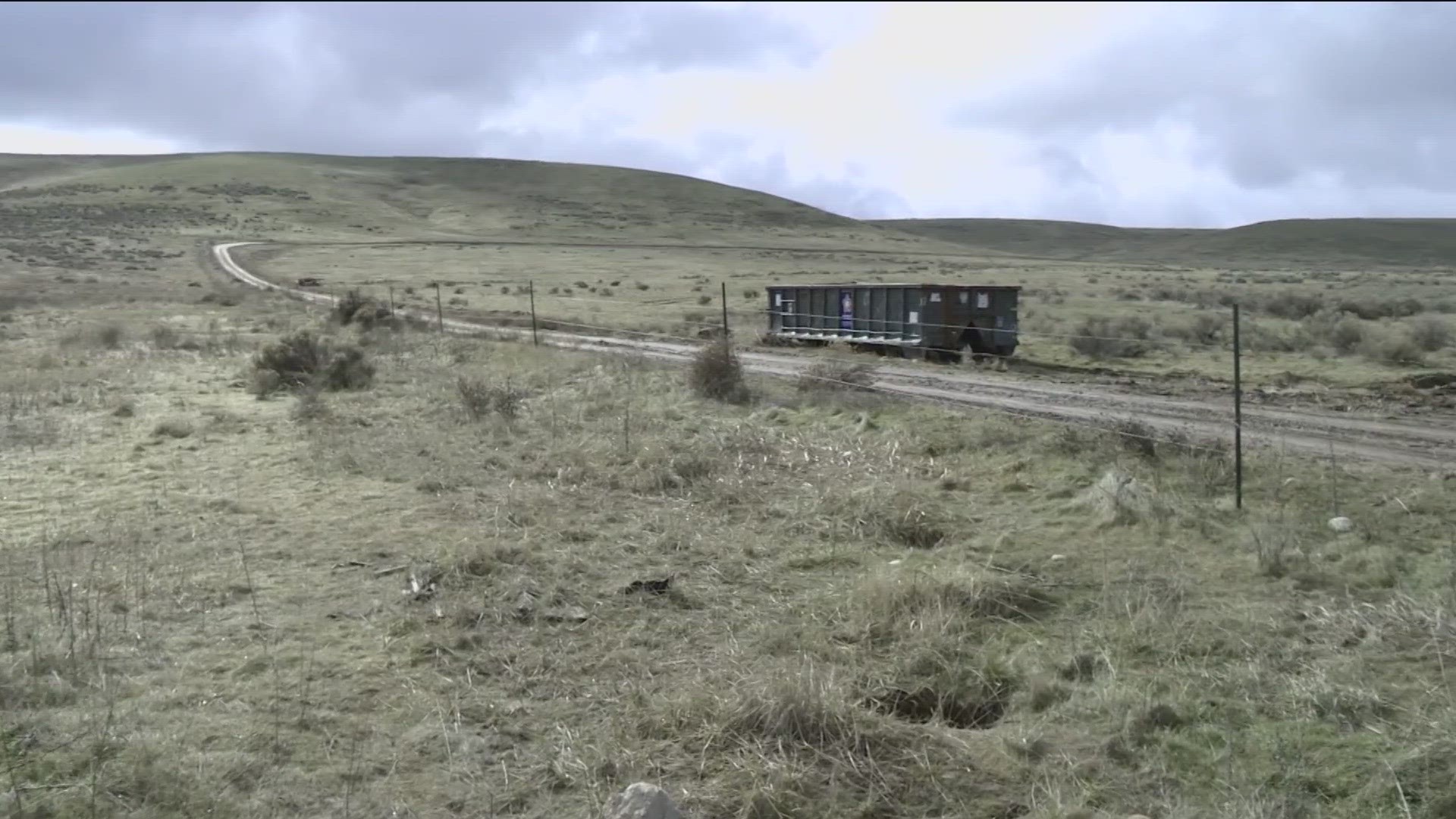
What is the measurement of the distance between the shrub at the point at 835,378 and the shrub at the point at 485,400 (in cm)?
386

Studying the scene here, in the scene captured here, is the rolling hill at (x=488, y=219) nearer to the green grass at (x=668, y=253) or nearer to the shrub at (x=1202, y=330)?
the green grass at (x=668, y=253)

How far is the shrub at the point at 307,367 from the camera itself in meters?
16.3

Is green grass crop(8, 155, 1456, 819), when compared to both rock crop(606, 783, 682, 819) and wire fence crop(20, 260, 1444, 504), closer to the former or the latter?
rock crop(606, 783, 682, 819)

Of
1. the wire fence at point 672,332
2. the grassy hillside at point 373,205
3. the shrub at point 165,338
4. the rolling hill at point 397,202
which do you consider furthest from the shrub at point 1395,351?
the rolling hill at point 397,202

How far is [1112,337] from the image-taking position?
2595 cm

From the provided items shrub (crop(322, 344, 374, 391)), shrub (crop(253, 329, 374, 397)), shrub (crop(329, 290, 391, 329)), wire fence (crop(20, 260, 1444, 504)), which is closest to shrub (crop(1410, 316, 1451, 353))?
wire fence (crop(20, 260, 1444, 504))

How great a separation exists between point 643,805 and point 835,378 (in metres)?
11.7

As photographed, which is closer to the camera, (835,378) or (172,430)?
(172,430)

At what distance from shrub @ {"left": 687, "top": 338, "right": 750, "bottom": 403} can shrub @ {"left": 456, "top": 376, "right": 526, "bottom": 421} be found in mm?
2447

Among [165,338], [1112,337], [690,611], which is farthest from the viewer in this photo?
[1112,337]

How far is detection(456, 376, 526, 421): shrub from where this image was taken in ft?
44.3

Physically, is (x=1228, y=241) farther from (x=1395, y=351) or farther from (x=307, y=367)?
(x=307, y=367)

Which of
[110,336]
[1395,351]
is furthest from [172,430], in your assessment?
[1395,351]

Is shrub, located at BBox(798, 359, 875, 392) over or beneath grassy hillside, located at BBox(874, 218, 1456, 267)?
beneath
